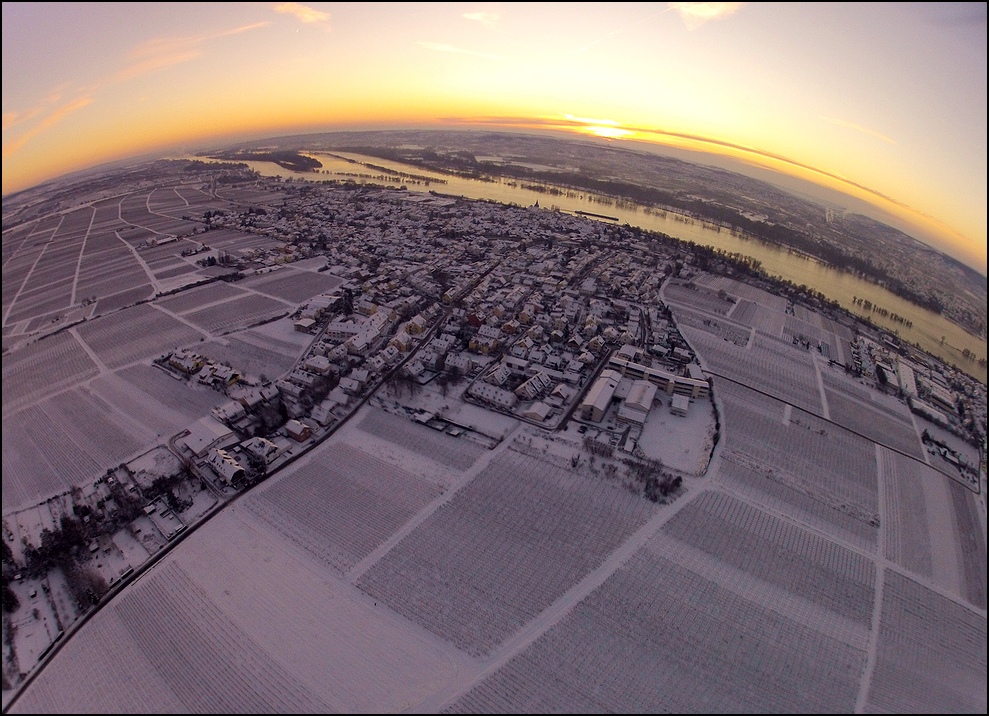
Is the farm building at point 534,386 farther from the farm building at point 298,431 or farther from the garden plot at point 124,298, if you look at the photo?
the garden plot at point 124,298

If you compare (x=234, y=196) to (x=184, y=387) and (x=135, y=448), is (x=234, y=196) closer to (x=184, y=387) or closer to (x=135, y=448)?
(x=184, y=387)

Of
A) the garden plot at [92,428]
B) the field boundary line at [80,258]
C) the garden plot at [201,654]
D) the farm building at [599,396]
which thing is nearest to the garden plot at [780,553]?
the farm building at [599,396]

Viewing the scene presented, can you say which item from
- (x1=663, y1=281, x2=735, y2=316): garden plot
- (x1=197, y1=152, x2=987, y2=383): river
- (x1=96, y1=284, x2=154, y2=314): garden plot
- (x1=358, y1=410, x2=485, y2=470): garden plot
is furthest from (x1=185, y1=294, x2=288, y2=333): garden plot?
(x1=197, y1=152, x2=987, y2=383): river

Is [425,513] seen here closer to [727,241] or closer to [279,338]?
[279,338]

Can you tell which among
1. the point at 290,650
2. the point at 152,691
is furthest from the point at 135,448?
the point at 290,650

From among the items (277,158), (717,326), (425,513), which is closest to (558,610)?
(425,513)
